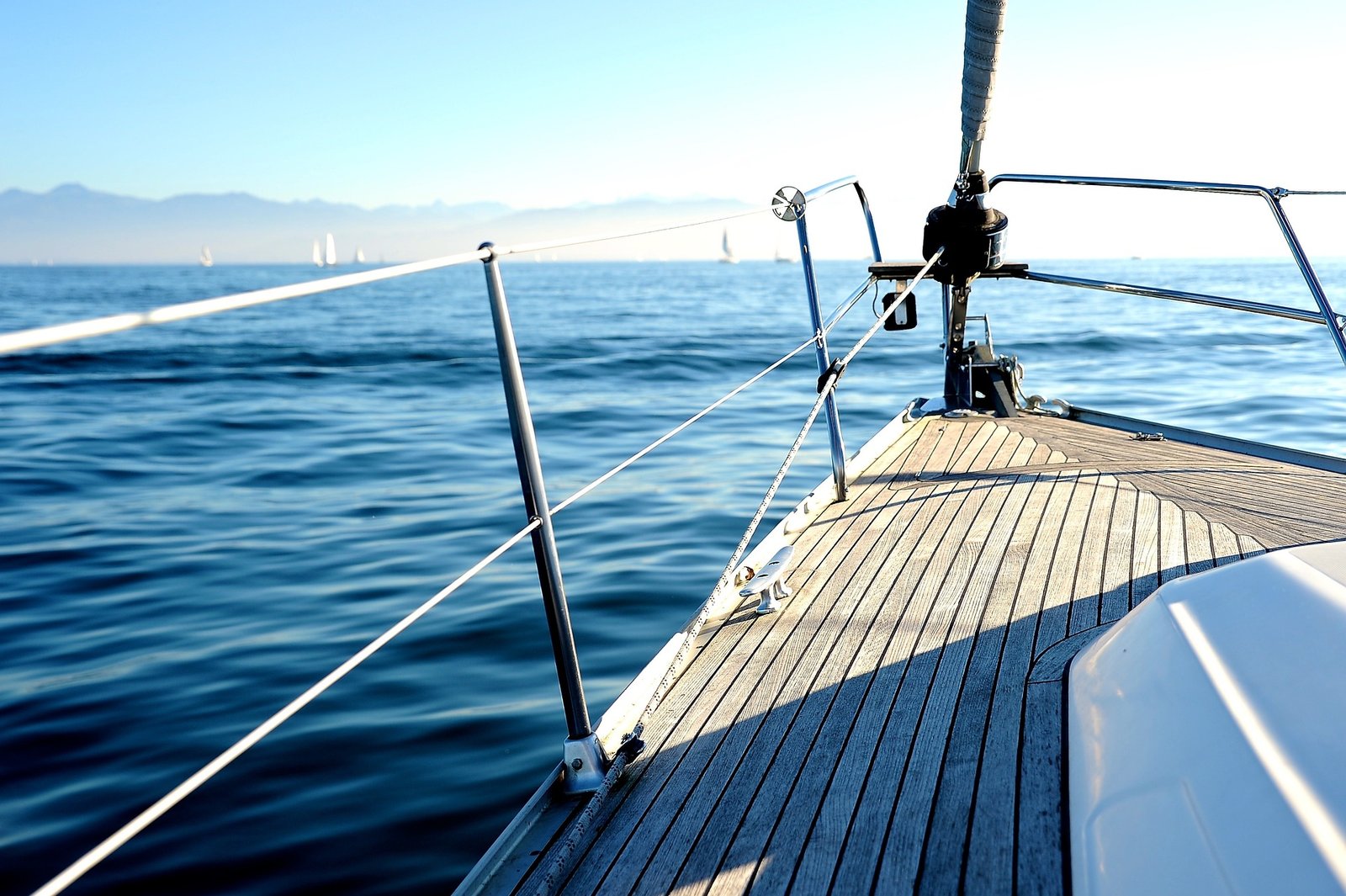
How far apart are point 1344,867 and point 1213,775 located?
0.70 ft

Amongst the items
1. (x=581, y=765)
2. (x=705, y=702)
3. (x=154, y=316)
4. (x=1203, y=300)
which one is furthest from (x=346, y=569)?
(x=154, y=316)

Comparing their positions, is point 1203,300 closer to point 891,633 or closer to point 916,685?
point 891,633

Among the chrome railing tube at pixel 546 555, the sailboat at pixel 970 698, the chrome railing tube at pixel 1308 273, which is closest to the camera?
the sailboat at pixel 970 698

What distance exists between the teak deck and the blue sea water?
3.55 ft

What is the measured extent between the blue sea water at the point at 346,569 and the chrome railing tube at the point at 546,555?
1021 mm

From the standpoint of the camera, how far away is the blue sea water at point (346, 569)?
2.98 meters

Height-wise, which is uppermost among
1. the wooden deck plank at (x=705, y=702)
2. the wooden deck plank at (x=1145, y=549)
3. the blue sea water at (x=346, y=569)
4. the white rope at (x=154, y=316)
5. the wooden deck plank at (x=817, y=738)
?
the white rope at (x=154, y=316)

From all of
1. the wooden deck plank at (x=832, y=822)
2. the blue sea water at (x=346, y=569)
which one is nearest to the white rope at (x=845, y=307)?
the blue sea water at (x=346, y=569)

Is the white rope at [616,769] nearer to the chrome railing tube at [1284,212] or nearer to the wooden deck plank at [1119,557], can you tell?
the wooden deck plank at [1119,557]

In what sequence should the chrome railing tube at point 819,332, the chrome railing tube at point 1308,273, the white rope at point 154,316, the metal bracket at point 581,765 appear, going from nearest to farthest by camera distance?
the white rope at point 154,316 < the metal bracket at point 581,765 < the chrome railing tube at point 1308,273 < the chrome railing tube at point 819,332

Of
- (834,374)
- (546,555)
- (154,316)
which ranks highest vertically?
(154,316)

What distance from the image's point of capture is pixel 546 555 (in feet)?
5.72

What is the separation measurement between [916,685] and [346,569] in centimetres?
386

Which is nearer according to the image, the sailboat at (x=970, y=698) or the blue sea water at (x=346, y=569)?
the sailboat at (x=970, y=698)
